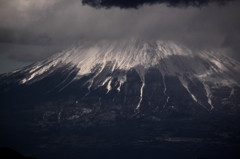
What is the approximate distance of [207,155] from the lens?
584 ft

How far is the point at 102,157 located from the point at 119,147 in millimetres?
9920

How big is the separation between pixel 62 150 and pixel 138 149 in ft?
92.5

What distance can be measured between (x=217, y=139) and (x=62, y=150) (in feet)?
194

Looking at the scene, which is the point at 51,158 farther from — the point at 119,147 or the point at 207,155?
the point at 207,155

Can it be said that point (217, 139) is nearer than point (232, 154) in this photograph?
No

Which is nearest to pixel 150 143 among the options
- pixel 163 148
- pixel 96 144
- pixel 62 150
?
pixel 163 148

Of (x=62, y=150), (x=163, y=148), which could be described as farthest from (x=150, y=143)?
(x=62, y=150)

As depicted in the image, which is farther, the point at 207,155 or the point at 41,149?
the point at 41,149

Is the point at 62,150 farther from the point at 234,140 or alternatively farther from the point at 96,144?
the point at 234,140

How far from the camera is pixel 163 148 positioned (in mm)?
188250

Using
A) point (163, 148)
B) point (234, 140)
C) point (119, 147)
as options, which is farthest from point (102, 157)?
point (234, 140)

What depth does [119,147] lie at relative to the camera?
189625 mm

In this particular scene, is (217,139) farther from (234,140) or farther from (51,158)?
(51,158)

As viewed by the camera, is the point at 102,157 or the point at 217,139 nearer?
the point at 102,157
